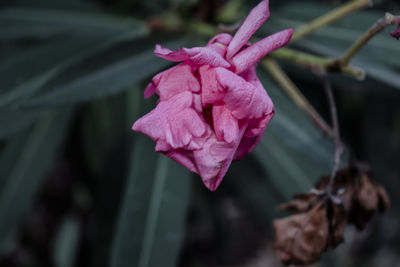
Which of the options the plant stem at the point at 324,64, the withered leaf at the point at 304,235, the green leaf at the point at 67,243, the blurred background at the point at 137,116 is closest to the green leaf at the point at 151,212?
the blurred background at the point at 137,116

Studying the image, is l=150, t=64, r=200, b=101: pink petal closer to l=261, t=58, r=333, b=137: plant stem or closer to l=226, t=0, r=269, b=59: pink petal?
l=226, t=0, r=269, b=59: pink petal

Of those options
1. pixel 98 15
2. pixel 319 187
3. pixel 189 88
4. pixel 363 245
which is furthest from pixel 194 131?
pixel 363 245

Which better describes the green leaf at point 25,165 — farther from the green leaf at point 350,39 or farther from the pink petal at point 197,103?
the pink petal at point 197,103

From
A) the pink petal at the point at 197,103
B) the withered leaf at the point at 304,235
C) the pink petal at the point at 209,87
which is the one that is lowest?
the withered leaf at the point at 304,235

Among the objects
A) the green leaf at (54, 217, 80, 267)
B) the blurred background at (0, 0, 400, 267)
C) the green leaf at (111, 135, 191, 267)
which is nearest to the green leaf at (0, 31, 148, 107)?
the blurred background at (0, 0, 400, 267)

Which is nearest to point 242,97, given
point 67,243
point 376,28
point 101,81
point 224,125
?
point 224,125

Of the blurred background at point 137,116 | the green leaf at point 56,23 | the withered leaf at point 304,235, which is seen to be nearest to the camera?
the withered leaf at point 304,235

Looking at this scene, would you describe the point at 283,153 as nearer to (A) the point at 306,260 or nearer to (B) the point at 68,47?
(A) the point at 306,260
